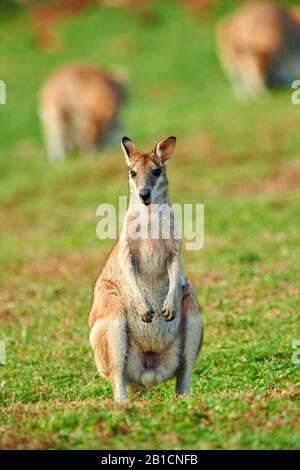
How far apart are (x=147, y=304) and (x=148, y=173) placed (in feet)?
2.67

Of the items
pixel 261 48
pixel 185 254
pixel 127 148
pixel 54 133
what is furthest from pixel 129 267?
pixel 261 48

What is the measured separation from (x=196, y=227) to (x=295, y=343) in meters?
5.14

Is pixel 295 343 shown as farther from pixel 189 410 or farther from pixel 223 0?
pixel 223 0

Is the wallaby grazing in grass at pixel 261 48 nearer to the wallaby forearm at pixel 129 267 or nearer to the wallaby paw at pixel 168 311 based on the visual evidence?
the wallaby forearm at pixel 129 267

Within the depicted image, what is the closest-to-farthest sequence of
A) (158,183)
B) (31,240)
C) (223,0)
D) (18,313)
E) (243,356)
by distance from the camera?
(158,183) → (243,356) → (18,313) → (31,240) → (223,0)

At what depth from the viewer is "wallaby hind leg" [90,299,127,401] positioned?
20.7ft

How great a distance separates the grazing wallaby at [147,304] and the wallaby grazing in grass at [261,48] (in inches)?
544

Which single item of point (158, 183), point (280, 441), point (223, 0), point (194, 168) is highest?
point (223, 0)

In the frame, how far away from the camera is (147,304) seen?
6.38 m

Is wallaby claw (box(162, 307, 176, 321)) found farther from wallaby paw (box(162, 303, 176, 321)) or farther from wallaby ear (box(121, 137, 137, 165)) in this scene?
wallaby ear (box(121, 137, 137, 165))

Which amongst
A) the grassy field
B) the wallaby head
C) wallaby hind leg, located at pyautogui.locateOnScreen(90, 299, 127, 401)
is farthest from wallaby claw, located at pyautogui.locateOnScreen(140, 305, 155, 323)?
the wallaby head

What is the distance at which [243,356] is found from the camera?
7.64m

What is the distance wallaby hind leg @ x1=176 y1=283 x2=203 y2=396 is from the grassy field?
0.16 metres

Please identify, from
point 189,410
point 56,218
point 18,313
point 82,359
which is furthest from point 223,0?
point 189,410
